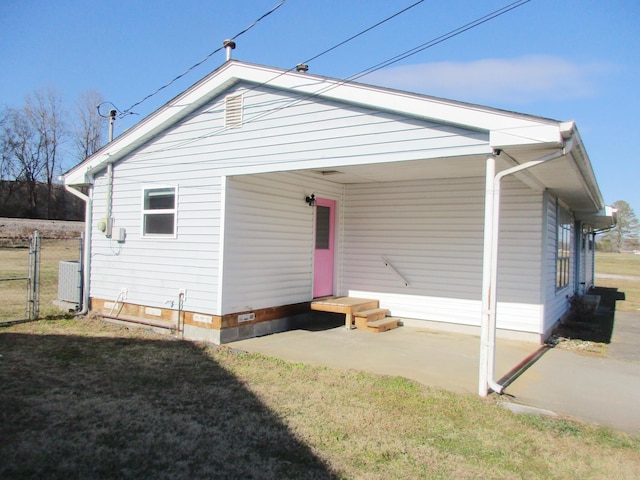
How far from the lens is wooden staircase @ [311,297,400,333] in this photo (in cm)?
828

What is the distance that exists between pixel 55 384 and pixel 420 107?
511 cm

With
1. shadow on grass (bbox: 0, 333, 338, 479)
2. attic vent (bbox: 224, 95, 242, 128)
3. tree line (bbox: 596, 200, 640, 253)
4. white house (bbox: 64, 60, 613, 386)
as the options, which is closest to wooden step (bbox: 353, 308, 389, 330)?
white house (bbox: 64, 60, 613, 386)

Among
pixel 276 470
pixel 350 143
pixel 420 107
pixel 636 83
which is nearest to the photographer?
pixel 276 470

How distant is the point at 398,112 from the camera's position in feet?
18.3

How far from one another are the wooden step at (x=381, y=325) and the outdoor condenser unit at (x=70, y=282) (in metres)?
5.83

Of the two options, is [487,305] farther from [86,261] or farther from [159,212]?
[86,261]

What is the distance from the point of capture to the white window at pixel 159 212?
7.84m

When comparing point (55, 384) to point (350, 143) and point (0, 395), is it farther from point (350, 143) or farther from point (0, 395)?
→ point (350, 143)

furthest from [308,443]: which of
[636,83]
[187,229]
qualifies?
[636,83]

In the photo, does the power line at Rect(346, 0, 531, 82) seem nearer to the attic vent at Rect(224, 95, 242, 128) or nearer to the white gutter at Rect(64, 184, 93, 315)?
the attic vent at Rect(224, 95, 242, 128)

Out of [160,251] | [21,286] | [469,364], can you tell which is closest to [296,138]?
[160,251]

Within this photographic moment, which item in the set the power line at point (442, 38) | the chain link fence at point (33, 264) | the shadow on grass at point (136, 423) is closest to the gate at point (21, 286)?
the chain link fence at point (33, 264)

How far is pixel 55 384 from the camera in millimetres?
4902

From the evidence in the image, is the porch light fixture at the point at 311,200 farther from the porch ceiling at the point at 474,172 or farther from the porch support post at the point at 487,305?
the porch support post at the point at 487,305
